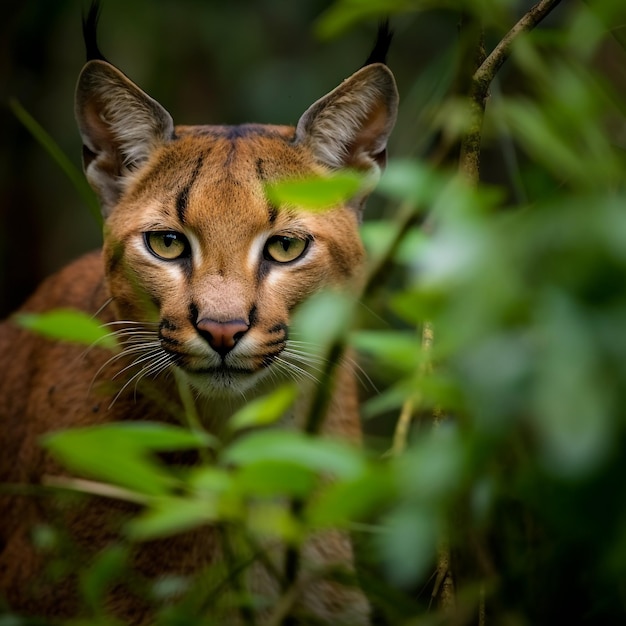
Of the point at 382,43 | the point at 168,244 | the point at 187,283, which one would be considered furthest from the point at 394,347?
the point at 382,43

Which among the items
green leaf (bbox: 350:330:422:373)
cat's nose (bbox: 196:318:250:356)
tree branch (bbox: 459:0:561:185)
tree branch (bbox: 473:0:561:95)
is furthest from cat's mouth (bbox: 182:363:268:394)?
green leaf (bbox: 350:330:422:373)

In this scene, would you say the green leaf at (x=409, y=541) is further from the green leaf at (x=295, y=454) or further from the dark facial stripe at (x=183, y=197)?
the dark facial stripe at (x=183, y=197)

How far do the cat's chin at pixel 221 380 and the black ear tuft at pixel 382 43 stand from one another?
4.29 feet

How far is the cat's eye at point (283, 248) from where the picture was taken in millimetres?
3467

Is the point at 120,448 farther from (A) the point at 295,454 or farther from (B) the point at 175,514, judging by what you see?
(A) the point at 295,454

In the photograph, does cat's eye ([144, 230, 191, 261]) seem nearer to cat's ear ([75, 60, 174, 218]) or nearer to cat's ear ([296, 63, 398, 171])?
cat's ear ([75, 60, 174, 218])

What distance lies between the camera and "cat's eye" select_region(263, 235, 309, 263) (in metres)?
3.47

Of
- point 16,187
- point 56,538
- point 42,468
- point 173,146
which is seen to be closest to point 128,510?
point 42,468

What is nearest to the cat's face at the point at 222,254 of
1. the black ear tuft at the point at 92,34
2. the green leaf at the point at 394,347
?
the black ear tuft at the point at 92,34

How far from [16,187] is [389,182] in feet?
24.3

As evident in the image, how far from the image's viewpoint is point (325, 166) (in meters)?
4.00

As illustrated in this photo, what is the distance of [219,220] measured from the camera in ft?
11.1

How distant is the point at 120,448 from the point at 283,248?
7.00 feet

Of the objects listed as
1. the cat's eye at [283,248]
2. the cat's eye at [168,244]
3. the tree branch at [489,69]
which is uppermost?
the tree branch at [489,69]
